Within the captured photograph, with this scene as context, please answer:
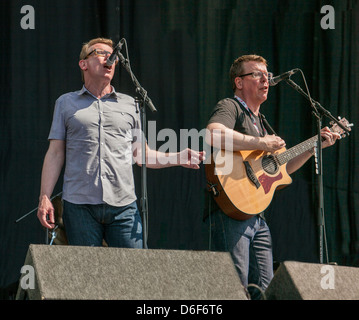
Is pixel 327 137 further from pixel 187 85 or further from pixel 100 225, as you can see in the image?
pixel 100 225

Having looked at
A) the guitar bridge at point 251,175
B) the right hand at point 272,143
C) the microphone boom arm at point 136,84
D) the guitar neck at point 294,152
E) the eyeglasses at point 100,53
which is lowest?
the guitar bridge at point 251,175

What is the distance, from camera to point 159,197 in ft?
17.0

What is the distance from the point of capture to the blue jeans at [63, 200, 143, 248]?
3566 mm

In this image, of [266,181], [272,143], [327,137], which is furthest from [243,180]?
[327,137]

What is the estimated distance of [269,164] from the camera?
442 cm

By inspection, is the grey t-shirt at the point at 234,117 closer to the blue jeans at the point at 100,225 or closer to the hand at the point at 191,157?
the hand at the point at 191,157

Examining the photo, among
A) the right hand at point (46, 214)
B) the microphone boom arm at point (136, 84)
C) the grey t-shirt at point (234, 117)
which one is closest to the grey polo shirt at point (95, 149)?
the right hand at point (46, 214)

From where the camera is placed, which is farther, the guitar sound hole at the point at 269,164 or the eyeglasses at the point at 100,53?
the guitar sound hole at the point at 269,164

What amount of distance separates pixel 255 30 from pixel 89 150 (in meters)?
2.33

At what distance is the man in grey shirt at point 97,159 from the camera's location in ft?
11.8

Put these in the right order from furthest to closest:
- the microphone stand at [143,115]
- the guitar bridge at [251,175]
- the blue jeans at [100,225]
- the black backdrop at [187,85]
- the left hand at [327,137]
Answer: the black backdrop at [187,85] → the left hand at [327,137] → the guitar bridge at [251,175] → the blue jeans at [100,225] → the microphone stand at [143,115]

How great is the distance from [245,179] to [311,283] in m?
1.40
